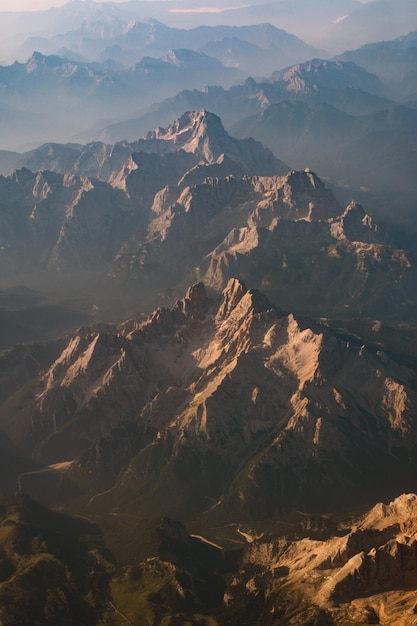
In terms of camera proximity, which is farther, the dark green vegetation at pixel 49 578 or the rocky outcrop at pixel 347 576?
the dark green vegetation at pixel 49 578

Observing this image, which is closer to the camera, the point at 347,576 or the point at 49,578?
the point at 347,576

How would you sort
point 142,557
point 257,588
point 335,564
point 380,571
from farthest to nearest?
1. point 142,557
2. point 257,588
3. point 335,564
4. point 380,571

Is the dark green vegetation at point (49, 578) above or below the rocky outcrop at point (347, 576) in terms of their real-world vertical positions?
below

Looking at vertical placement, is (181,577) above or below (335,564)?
below

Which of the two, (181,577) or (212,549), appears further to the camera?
(212,549)

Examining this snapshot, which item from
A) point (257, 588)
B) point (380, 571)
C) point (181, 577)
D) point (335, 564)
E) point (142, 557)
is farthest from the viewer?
point (142, 557)

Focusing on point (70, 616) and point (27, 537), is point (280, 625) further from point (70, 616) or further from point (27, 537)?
point (27, 537)

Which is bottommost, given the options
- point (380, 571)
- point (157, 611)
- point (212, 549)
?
point (212, 549)

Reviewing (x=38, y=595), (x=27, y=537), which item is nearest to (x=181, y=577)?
(x=38, y=595)

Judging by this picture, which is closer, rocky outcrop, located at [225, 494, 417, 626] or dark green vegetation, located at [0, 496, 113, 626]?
rocky outcrop, located at [225, 494, 417, 626]

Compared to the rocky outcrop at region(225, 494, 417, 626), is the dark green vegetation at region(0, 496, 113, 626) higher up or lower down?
lower down

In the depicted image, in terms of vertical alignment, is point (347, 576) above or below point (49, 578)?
above
